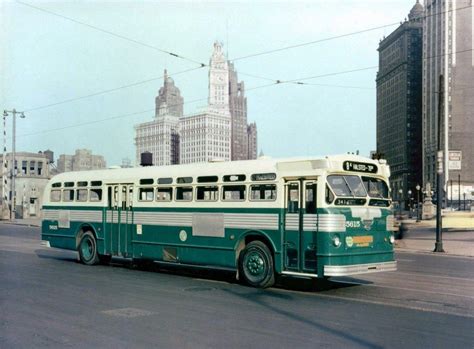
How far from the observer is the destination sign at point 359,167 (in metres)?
12.9

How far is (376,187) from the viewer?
528 inches

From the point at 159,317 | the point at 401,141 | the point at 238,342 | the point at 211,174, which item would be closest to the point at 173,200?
→ the point at 211,174

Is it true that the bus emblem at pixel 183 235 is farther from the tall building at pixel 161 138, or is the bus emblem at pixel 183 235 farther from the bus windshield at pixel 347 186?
the tall building at pixel 161 138

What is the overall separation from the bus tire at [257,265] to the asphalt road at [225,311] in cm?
29

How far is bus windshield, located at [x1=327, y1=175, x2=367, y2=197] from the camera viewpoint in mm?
12516

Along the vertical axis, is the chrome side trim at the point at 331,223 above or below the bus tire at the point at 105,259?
above

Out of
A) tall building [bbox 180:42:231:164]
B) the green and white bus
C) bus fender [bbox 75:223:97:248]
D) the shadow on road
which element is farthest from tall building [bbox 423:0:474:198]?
the green and white bus

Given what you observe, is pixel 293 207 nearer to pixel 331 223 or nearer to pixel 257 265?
pixel 331 223

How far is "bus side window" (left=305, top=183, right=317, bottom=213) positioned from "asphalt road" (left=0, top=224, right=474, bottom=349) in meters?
1.73

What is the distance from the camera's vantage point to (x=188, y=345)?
25.0 ft

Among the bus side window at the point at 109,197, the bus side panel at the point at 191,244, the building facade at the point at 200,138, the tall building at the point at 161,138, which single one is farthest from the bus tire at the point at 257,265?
the tall building at the point at 161,138

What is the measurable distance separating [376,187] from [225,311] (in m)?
5.04

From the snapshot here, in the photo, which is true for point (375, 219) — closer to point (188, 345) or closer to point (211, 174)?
point (211, 174)

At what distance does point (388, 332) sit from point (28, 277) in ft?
31.4
